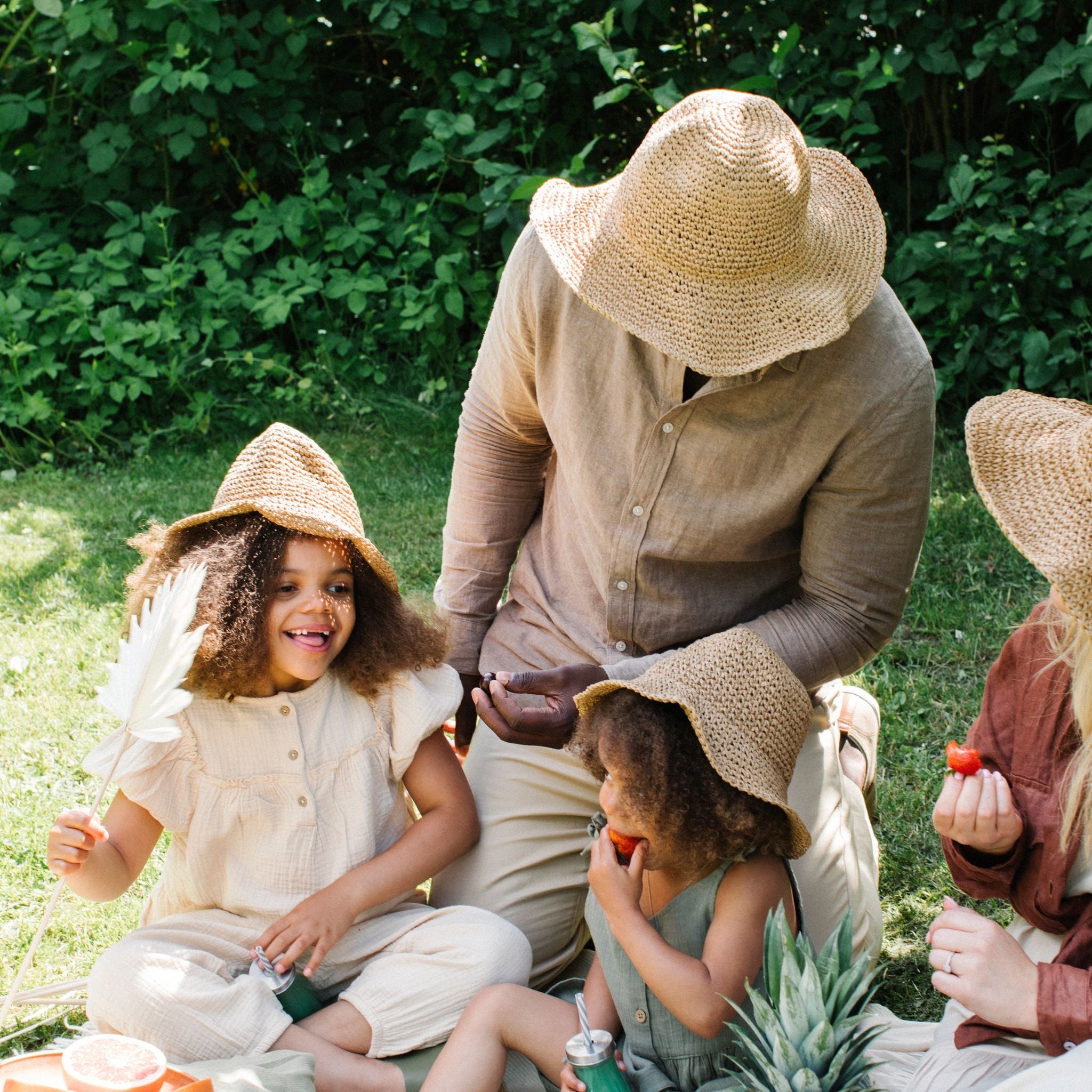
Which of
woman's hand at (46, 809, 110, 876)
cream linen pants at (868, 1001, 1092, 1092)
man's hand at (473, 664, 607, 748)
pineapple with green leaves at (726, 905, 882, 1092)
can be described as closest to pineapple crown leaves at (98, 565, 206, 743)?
woman's hand at (46, 809, 110, 876)

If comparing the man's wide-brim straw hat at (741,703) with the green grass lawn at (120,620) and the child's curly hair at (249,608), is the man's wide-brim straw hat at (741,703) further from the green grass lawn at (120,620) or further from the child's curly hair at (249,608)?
the green grass lawn at (120,620)

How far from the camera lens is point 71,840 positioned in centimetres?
215

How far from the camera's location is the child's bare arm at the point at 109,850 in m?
2.15

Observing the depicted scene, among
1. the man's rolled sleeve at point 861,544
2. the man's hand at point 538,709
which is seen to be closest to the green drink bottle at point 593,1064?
the man's hand at point 538,709

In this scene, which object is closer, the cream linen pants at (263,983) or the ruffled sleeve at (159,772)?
the cream linen pants at (263,983)

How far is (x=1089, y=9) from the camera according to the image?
5.40 meters

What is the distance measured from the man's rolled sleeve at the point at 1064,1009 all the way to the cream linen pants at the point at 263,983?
1.02 m

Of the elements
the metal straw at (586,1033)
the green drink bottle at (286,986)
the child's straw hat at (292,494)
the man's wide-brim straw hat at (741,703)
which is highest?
the child's straw hat at (292,494)

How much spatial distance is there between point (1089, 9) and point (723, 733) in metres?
4.50

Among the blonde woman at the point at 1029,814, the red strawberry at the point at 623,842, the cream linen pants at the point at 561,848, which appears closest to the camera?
the blonde woman at the point at 1029,814

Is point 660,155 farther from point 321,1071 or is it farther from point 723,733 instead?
point 321,1071

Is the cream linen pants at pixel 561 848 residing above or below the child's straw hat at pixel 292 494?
below

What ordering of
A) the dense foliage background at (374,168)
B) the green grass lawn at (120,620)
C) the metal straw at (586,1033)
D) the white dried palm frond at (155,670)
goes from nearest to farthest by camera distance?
the white dried palm frond at (155,670) → the metal straw at (586,1033) → the green grass lawn at (120,620) → the dense foliage background at (374,168)

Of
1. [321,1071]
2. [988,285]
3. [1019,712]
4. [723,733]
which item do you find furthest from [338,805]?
[988,285]
